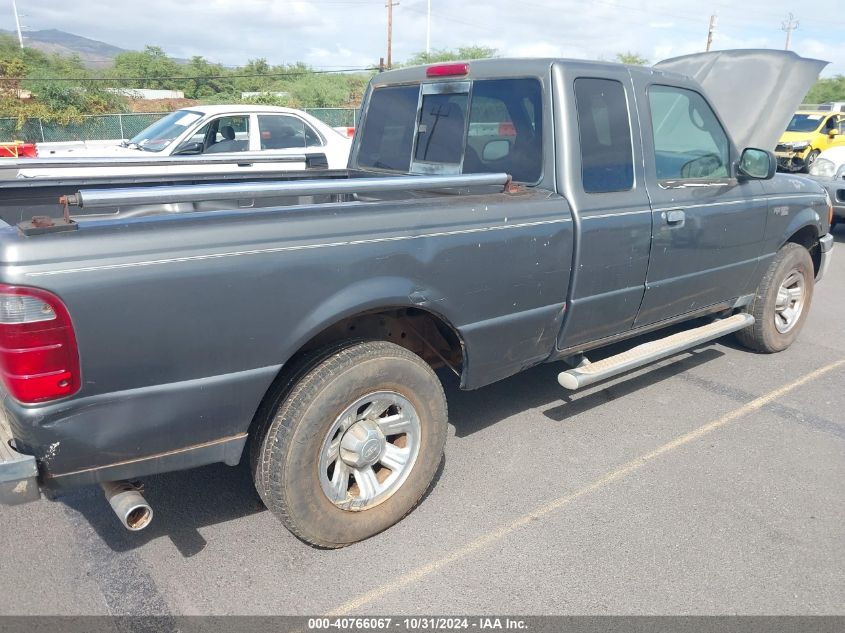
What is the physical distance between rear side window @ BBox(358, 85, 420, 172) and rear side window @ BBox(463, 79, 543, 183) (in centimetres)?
51

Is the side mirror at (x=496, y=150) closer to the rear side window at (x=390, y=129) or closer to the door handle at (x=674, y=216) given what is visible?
the rear side window at (x=390, y=129)

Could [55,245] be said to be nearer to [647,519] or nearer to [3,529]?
[3,529]

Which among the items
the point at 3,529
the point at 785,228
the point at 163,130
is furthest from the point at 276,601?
the point at 163,130

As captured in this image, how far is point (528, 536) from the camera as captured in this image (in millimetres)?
3070

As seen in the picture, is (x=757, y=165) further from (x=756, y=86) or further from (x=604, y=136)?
(x=756, y=86)

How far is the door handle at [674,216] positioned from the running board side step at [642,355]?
762 mm

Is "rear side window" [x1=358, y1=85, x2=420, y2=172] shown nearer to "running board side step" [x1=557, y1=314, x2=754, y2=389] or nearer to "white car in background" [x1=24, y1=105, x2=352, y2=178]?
"running board side step" [x1=557, y1=314, x2=754, y2=389]

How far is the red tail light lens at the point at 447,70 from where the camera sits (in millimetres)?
3924

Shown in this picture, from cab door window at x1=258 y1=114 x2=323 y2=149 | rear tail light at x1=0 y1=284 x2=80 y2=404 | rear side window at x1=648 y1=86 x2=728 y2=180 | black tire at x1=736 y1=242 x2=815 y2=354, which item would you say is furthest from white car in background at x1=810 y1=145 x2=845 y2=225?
rear tail light at x1=0 y1=284 x2=80 y2=404

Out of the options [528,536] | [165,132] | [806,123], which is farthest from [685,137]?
[806,123]

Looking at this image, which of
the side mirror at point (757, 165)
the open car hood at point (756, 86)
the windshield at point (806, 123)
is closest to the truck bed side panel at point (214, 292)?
the side mirror at point (757, 165)

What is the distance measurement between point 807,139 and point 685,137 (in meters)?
13.9

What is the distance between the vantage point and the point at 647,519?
126 inches

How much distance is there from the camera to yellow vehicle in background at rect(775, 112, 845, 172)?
15461mm
